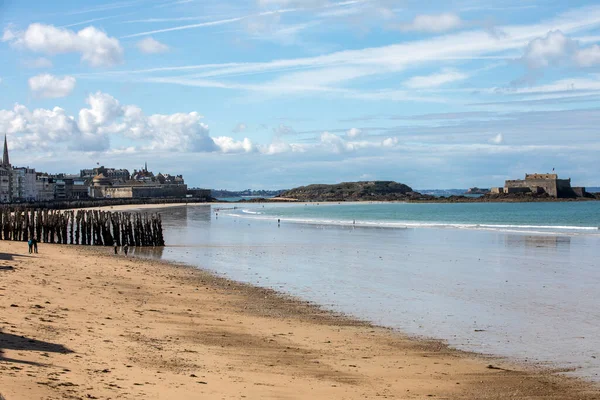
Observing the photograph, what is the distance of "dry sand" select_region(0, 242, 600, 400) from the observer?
8.35m

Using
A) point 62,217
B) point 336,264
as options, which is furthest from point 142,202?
point 336,264

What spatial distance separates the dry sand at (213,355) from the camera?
835cm

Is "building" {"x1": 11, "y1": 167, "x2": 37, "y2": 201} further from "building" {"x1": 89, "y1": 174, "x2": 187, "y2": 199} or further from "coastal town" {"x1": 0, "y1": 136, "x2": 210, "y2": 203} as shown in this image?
"building" {"x1": 89, "y1": 174, "x2": 187, "y2": 199}

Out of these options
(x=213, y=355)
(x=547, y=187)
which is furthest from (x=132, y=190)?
(x=213, y=355)

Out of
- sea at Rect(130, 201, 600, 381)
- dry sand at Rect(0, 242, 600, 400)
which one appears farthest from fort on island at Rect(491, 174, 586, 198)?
dry sand at Rect(0, 242, 600, 400)

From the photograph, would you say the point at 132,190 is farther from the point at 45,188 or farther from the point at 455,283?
the point at 455,283

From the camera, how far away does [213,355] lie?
1073 centimetres

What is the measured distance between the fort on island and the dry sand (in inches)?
5732

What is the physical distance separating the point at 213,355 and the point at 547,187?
152770 mm

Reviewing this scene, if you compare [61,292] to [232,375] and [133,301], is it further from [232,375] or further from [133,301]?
[232,375]

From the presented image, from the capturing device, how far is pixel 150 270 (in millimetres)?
23234


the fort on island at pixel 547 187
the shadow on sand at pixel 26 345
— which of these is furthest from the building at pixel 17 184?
the shadow on sand at pixel 26 345

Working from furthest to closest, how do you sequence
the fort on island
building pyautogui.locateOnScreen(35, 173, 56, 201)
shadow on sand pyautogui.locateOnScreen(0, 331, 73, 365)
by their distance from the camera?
building pyautogui.locateOnScreen(35, 173, 56, 201) < the fort on island < shadow on sand pyautogui.locateOnScreen(0, 331, 73, 365)

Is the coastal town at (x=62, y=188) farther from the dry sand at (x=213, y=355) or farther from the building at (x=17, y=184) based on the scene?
the dry sand at (x=213, y=355)
